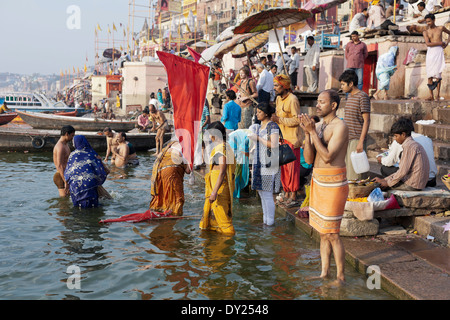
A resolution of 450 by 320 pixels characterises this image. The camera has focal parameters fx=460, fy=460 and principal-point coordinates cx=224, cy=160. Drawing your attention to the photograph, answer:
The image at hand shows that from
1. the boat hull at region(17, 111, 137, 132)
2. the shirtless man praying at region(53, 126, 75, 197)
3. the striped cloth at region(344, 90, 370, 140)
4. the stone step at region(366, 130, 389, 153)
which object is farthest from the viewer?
the boat hull at region(17, 111, 137, 132)

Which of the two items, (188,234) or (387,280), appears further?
(188,234)

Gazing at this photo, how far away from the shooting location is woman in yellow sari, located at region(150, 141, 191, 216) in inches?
268

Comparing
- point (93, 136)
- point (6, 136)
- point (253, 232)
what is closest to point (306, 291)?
point (253, 232)

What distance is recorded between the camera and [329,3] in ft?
49.1

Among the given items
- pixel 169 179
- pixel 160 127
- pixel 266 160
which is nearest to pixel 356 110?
pixel 266 160

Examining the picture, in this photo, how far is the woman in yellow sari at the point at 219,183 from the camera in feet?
19.4

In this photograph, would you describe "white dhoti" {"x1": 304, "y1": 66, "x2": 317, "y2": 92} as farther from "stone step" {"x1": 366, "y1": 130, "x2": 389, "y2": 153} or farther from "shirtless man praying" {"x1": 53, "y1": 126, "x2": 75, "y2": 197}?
"shirtless man praying" {"x1": 53, "y1": 126, "x2": 75, "y2": 197}

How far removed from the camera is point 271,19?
10172 millimetres

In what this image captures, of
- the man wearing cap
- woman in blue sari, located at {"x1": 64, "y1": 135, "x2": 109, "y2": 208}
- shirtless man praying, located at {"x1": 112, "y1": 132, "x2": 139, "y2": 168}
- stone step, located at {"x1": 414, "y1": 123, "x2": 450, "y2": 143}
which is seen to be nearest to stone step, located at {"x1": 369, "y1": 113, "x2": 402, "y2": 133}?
stone step, located at {"x1": 414, "y1": 123, "x2": 450, "y2": 143}

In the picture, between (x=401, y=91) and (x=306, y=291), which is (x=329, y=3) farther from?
(x=306, y=291)

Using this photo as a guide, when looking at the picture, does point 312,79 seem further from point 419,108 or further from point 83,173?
point 83,173

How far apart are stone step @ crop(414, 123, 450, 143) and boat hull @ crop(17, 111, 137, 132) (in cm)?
1413

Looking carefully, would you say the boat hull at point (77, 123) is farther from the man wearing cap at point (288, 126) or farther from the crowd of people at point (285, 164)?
the man wearing cap at point (288, 126)
